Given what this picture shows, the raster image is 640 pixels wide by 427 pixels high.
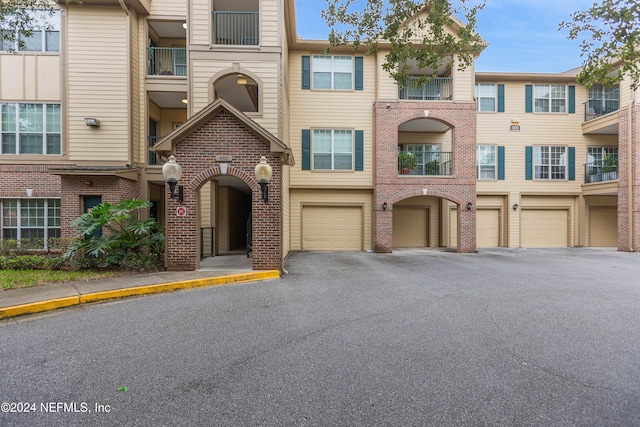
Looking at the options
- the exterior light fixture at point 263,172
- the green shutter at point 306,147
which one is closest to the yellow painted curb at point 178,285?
the exterior light fixture at point 263,172

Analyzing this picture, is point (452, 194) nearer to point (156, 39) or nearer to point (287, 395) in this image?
point (287, 395)

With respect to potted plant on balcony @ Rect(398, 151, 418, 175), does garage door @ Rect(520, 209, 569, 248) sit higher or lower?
lower

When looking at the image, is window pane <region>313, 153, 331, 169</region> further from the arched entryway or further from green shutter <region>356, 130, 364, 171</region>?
the arched entryway

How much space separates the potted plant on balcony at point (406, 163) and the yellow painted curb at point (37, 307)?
1294 centimetres

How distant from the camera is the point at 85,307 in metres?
5.68

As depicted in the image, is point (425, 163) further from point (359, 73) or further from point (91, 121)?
point (91, 121)

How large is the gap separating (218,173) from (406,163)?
9332 millimetres

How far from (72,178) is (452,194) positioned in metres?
15.7

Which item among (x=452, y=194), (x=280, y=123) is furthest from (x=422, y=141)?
(x=280, y=123)

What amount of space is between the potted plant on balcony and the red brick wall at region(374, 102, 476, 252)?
1.88ft

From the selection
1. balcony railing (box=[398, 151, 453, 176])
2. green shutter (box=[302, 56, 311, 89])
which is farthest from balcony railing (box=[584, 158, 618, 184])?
green shutter (box=[302, 56, 311, 89])

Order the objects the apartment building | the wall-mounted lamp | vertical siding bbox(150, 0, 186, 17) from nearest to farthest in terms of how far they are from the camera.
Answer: the apartment building < the wall-mounted lamp < vertical siding bbox(150, 0, 186, 17)

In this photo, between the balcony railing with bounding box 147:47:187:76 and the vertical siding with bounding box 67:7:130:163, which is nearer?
the vertical siding with bounding box 67:7:130:163

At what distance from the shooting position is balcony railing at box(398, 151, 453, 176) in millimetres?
14531
